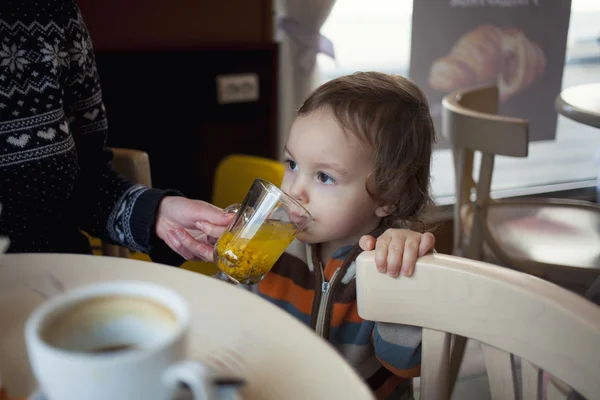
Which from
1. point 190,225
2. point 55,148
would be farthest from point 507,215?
point 55,148

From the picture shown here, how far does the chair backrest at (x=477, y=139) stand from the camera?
148 centimetres

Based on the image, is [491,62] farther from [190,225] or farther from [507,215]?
[190,225]

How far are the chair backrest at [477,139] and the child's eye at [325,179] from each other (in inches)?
24.2

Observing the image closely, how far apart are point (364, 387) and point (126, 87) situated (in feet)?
5.55

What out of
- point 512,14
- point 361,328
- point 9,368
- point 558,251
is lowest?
point 558,251

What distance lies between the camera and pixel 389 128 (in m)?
1.05

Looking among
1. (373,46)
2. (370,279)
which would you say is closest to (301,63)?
(373,46)

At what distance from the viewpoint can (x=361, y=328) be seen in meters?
0.99

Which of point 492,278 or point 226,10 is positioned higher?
point 226,10

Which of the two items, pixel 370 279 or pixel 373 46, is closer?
pixel 370 279

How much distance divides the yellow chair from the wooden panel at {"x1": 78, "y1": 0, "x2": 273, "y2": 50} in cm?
64

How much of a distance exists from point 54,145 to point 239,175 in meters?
0.64

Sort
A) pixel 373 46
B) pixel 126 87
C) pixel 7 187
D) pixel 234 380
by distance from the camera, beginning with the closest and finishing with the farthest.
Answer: pixel 234 380
pixel 7 187
pixel 126 87
pixel 373 46

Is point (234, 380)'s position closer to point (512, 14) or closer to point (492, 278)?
point (492, 278)
